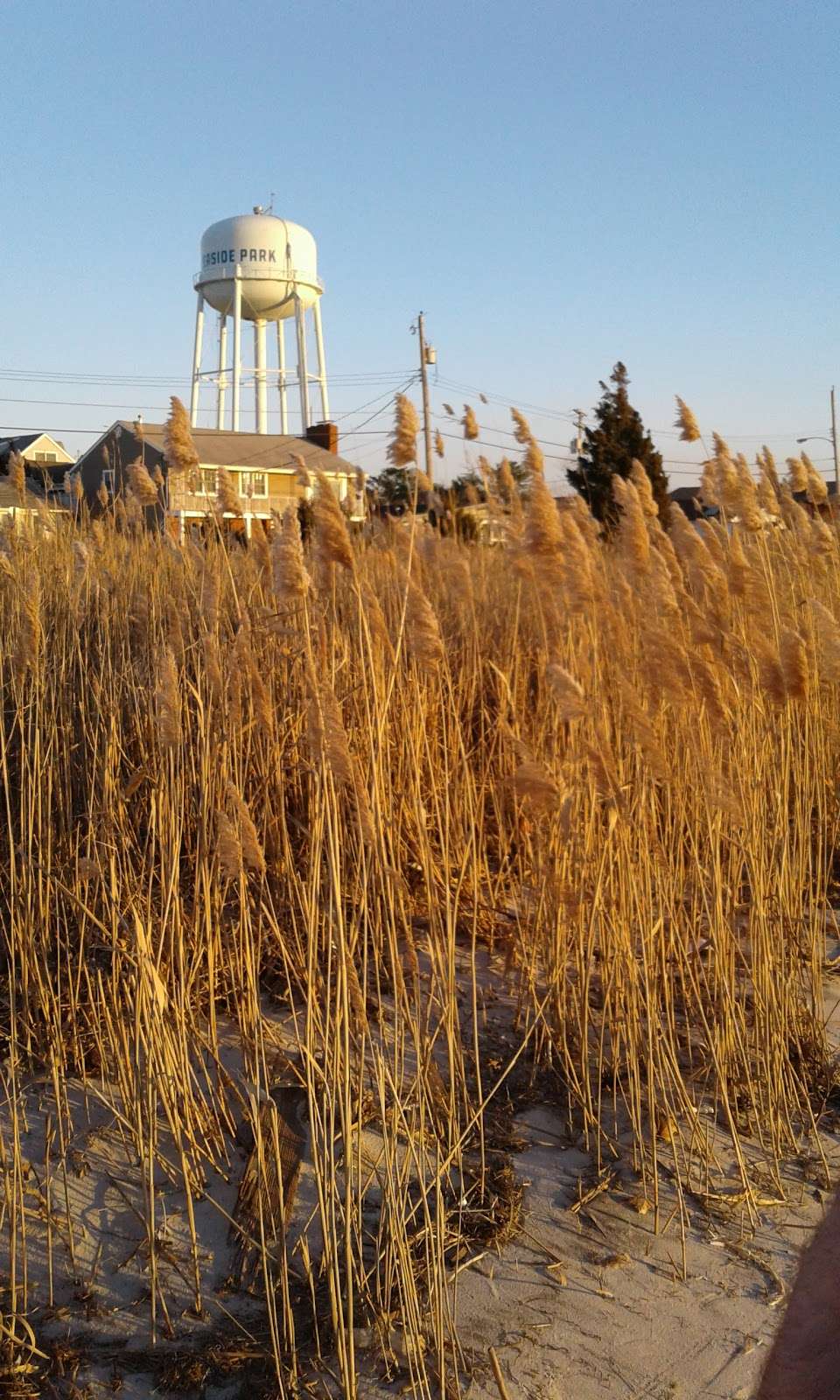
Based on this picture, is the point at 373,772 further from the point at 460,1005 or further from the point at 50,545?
the point at 50,545

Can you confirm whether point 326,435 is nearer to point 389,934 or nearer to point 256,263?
point 256,263

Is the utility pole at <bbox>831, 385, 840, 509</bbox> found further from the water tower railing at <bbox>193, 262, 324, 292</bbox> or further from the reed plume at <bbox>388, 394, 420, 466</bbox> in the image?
the water tower railing at <bbox>193, 262, 324, 292</bbox>

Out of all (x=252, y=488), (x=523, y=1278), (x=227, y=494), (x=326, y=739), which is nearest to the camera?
(x=326, y=739)

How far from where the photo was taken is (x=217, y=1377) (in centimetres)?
170

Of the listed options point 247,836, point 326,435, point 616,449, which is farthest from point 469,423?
point 326,435

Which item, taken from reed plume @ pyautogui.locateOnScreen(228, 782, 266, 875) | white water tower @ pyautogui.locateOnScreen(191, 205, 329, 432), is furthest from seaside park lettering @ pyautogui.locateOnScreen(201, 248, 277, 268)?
reed plume @ pyautogui.locateOnScreen(228, 782, 266, 875)

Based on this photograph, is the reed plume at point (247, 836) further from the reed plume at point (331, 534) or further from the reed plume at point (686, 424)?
the reed plume at point (686, 424)

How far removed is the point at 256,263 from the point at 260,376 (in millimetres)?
2824

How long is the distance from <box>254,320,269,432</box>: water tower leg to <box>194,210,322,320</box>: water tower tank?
114 cm

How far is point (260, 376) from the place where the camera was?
30.2 m

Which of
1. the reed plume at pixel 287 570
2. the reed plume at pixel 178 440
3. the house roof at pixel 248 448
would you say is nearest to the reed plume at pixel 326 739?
the reed plume at pixel 287 570

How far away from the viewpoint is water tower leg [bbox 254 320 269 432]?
30.7 meters

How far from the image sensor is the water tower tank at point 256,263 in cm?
2956

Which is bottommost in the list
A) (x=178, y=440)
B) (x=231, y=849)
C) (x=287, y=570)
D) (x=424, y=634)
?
(x=231, y=849)
